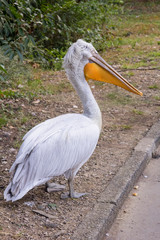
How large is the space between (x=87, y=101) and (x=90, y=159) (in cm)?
80

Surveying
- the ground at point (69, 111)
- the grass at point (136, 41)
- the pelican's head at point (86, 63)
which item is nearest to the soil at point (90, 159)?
the ground at point (69, 111)

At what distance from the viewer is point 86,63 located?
11.1ft

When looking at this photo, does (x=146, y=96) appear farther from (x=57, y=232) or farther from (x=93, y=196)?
(x=57, y=232)

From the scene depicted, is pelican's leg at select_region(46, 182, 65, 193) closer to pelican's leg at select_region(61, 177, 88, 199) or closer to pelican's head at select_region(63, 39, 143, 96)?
pelican's leg at select_region(61, 177, 88, 199)

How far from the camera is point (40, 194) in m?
3.27

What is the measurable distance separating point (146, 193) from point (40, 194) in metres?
0.94

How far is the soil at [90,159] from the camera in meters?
2.80

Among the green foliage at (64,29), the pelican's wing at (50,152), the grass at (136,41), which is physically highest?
the pelican's wing at (50,152)

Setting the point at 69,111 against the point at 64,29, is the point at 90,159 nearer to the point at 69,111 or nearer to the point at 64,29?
the point at 69,111

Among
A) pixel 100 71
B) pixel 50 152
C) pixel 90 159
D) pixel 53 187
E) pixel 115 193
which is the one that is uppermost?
pixel 100 71

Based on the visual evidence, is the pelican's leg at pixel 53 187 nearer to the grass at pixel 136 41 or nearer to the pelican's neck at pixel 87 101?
the pelican's neck at pixel 87 101

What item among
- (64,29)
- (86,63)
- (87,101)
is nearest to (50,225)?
(87,101)

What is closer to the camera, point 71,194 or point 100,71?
point 71,194

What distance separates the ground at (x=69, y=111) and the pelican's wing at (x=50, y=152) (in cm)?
23
